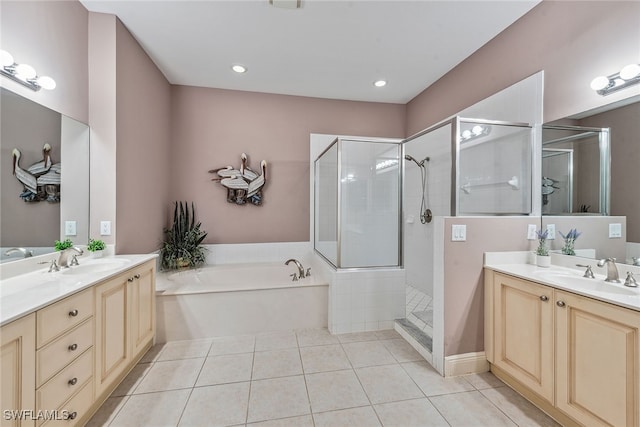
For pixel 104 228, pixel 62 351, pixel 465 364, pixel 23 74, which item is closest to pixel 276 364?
pixel 62 351

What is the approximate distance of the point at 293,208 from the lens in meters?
3.67

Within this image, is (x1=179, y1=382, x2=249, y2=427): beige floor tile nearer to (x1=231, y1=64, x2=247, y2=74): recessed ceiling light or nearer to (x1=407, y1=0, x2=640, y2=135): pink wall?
(x1=407, y1=0, x2=640, y2=135): pink wall

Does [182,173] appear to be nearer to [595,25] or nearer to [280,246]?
[280,246]

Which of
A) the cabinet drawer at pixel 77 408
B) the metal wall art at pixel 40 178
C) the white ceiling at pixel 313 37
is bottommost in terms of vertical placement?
the cabinet drawer at pixel 77 408

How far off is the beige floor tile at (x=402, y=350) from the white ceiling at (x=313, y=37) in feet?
9.35

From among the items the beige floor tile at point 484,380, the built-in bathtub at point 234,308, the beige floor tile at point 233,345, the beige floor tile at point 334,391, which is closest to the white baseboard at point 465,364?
the beige floor tile at point 484,380

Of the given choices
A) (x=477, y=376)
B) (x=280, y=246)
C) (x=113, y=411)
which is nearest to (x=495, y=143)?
(x=477, y=376)

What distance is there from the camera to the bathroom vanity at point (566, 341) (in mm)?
1137

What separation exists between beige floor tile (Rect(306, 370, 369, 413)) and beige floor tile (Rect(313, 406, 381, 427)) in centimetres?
4

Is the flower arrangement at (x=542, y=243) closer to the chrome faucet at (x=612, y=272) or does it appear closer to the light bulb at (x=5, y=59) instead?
the chrome faucet at (x=612, y=272)

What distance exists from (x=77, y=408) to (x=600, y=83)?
141 inches

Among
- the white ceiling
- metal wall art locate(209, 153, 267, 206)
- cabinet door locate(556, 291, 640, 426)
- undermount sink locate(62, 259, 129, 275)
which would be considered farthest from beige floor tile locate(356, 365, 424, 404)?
the white ceiling

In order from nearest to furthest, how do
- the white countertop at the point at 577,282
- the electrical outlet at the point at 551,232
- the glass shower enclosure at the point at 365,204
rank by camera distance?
1. the white countertop at the point at 577,282
2. the electrical outlet at the point at 551,232
3. the glass shower enclosure at the point at 365,204

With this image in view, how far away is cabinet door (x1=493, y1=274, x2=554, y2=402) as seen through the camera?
1.46m
